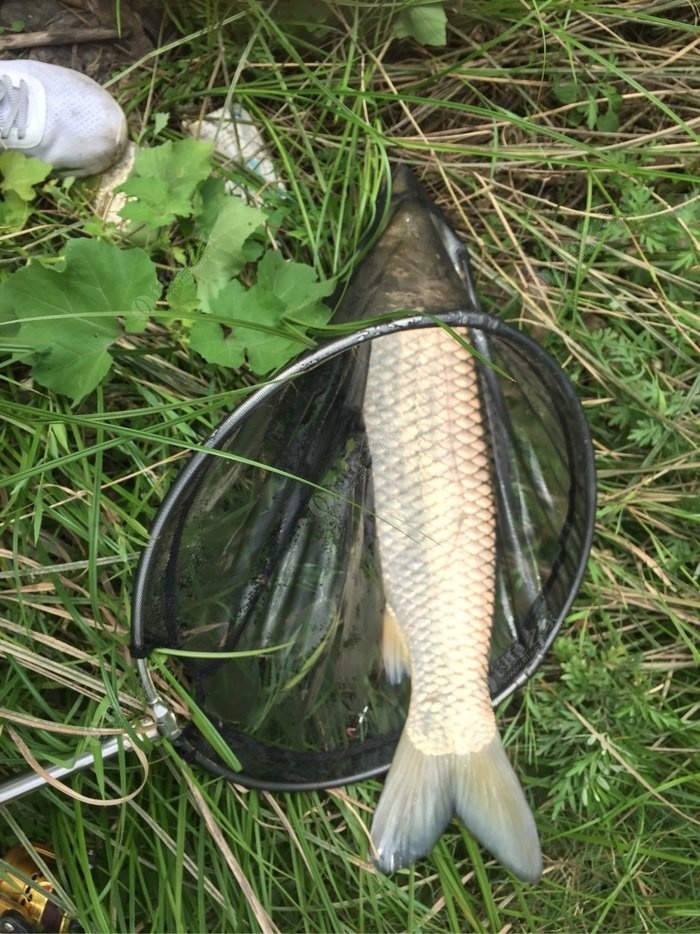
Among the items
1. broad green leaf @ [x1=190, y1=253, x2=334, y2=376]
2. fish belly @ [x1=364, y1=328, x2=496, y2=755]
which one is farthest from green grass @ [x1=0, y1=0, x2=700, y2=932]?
fish belly @ [x1=364, y1=328, x2=496, y2=755]

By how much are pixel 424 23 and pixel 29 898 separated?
5.17 ft

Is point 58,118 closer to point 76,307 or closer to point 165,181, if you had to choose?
point 165,181

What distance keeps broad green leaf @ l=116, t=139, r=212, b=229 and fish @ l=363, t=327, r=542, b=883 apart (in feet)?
1.37

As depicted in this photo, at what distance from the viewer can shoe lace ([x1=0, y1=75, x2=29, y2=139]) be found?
125cm

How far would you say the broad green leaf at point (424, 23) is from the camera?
50.8 inches

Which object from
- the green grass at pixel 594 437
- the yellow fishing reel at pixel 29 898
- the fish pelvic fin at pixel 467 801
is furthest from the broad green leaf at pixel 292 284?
the yellow fishing reel at pixel 29 898

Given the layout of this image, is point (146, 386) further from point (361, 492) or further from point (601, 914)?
point (601, 914)

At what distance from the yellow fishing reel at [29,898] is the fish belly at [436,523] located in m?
0.65

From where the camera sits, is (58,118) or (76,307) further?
(58,118)

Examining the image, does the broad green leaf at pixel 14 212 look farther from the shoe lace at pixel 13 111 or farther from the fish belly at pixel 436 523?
the fish belly at pixel 436 523

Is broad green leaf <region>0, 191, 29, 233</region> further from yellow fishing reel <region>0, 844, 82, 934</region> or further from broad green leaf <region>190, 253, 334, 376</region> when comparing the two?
yellow fishing reel <region>0, 844, 82, 934</region>

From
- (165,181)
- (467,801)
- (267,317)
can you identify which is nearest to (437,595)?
(467,801)

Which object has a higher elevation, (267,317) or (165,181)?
(165,181)

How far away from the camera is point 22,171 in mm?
1262
